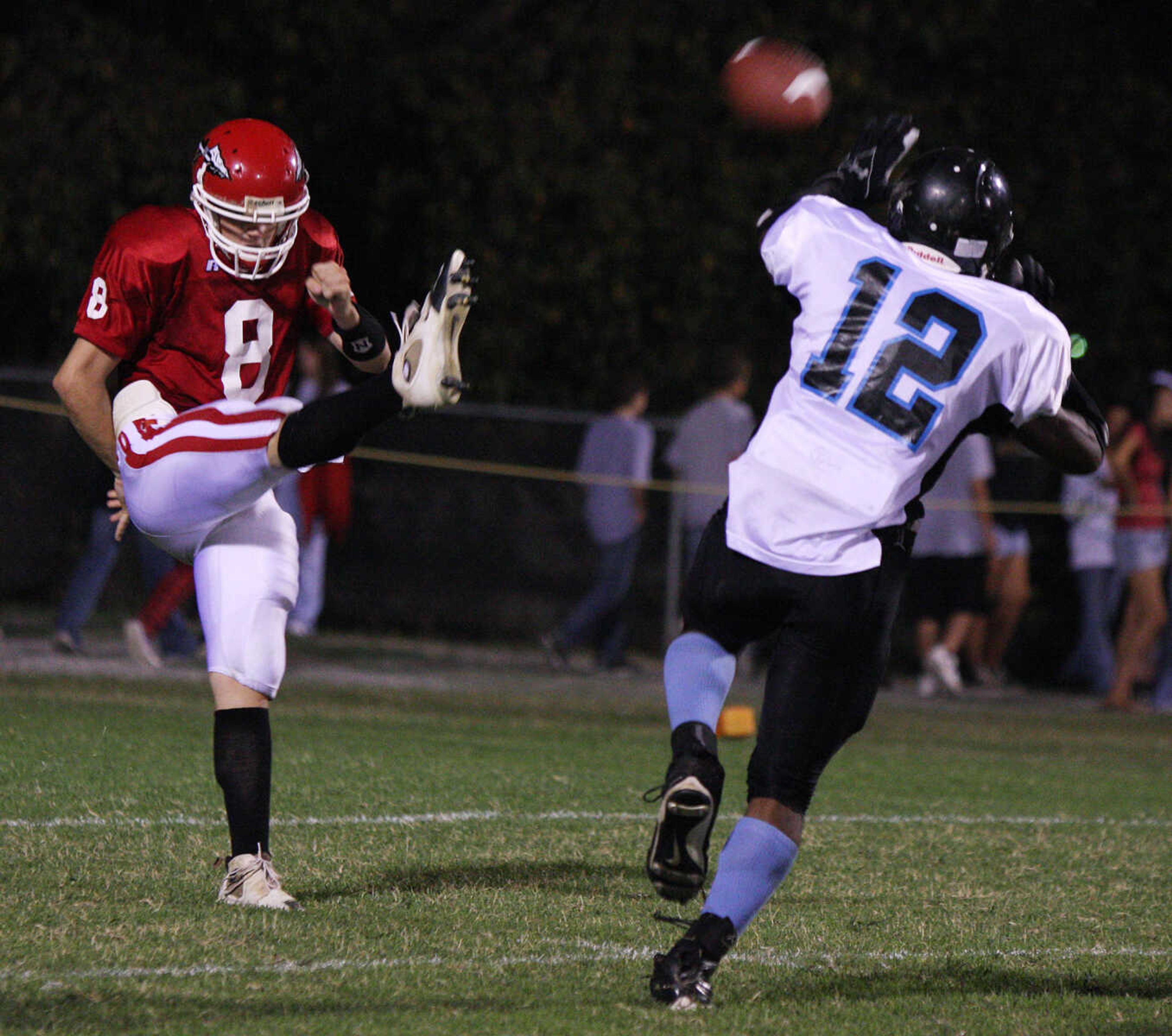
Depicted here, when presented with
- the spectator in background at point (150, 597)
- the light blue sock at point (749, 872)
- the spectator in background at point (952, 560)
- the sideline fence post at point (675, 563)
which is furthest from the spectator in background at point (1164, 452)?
the light blue sock at point (749, 872)

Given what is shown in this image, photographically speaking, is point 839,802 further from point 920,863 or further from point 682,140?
point 682,140

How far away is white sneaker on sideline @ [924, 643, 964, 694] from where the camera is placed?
1336 cm

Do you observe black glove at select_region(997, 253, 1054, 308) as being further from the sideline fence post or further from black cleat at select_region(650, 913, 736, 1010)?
the sideline fence post

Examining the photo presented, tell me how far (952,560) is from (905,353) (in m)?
9.12

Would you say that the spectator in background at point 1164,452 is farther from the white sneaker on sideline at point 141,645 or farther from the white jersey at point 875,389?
the white jersey at point 875,389

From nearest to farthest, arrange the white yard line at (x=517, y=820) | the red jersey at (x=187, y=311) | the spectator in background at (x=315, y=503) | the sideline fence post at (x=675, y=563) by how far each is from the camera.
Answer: the red jersey at (x=187, y=311), the white yard line at (x=517, y=820), the spectator in background at (x=315, y=503), the sideline fence post at (x=675, y=563)

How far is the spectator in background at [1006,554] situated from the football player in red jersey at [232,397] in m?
9.54

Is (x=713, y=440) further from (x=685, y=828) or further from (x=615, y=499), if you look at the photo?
(x=685, y=828)

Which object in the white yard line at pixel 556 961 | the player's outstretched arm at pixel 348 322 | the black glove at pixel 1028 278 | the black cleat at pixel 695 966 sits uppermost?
the black glove at pixel 1028 278

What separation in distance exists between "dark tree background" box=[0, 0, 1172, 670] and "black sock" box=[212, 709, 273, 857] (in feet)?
32.8

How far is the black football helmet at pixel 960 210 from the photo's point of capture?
14.5 ft

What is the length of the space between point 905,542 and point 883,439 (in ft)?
0.88

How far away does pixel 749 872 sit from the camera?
4.24m

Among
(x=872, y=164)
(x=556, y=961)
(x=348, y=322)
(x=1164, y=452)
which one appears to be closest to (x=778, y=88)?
(x=872, y=164)
